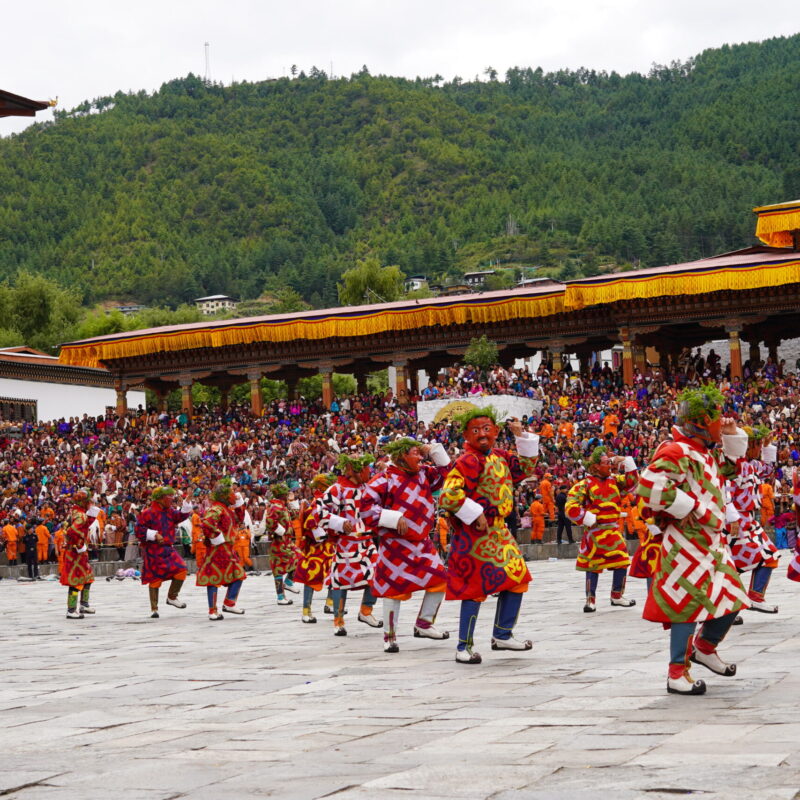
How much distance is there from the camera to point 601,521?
12.5 m

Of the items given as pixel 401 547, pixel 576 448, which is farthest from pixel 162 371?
pixel 401 547

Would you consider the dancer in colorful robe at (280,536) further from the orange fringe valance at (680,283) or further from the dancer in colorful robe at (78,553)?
the orange fringe valance at (680,283)

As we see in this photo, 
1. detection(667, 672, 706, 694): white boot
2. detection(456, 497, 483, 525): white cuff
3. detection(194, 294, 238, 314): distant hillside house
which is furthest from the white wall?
detection(194, 294, 238, 314): distant hillside house

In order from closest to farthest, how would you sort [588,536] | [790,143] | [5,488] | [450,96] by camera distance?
[588,536], [5,488], [790,143], [450,96]

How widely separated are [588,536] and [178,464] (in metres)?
20.8

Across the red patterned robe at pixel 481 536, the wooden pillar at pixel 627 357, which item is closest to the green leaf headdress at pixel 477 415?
the red patterned robe at pixel 481 536

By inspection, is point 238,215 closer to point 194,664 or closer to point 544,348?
point 544,348

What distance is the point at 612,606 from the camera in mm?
12867

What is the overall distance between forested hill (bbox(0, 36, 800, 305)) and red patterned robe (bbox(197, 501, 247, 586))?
89.3m

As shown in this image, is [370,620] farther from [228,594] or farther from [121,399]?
[121,399]

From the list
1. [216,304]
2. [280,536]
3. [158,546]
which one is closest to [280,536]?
[280,536]

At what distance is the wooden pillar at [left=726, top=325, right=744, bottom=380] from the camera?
30844 mm

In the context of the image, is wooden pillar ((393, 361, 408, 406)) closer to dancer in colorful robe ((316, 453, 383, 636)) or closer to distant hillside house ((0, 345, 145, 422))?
distant hillside house ((0, 345, 145, 422))

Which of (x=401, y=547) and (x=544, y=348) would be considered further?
(x=544, y=348)
